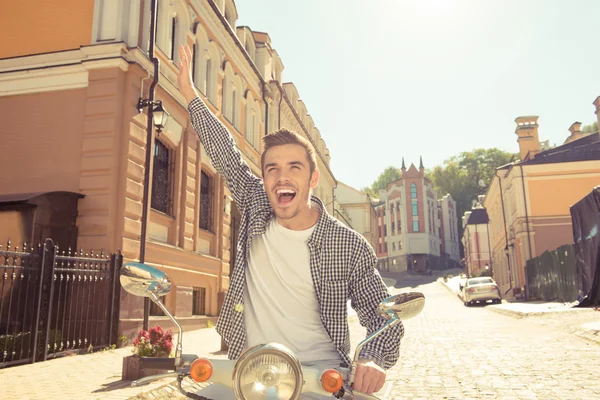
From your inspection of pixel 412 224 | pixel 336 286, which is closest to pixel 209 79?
pixel 336 286

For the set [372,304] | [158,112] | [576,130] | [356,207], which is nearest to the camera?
[372,304]

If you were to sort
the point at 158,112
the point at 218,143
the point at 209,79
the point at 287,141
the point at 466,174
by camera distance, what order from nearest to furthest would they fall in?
the point at 287,141 → the point at 218,143 → the point at 158,112 → the point at 209,79 → the point at 466,174

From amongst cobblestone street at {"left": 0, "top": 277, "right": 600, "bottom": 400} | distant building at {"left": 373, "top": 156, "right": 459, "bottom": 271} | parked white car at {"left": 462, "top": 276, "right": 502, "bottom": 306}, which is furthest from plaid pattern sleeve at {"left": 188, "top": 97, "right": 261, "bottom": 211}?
distant building at {"left": 373, "top": 156, "right": 459, "bottom": 271}

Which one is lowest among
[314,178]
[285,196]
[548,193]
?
[285,196]

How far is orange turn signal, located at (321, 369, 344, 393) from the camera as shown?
1520mm

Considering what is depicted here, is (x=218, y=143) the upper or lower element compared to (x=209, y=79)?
lower

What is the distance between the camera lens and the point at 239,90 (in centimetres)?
1944

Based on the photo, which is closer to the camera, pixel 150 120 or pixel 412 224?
pixel 150 120

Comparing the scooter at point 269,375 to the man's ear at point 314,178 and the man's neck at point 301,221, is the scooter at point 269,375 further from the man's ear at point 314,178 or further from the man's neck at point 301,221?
the man's ear at point 314,178

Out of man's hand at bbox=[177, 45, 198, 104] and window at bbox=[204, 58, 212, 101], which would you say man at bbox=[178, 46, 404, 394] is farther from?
window at bbox=[204, 58, 212, 101]

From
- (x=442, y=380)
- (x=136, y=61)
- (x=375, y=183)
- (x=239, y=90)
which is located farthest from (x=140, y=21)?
(x=375, y=183)

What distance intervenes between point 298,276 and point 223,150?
0.88m

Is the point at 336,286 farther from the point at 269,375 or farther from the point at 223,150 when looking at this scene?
the point at 223,150

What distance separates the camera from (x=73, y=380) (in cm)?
643
